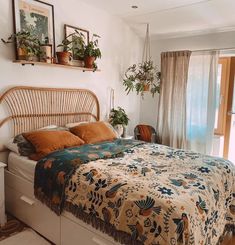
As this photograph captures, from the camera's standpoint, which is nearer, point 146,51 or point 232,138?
point 232,138

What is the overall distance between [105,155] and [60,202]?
0.63m

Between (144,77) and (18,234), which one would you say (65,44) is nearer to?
(144,77)

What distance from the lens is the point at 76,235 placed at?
196cm

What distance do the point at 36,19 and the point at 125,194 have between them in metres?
2.28

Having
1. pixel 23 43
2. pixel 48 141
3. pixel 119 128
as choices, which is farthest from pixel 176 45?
pixel 48 141

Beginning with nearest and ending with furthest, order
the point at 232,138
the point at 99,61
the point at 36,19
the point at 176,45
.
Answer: the point at 36,19
the point at 99,61
the point at 176,45
the point at 232,138

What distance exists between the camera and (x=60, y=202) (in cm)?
201

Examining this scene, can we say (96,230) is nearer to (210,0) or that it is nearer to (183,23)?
(210,0)

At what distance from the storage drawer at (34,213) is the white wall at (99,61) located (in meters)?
1.15

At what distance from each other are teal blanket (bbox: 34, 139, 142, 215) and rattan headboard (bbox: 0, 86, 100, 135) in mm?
737

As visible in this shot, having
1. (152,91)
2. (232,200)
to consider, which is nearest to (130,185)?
(232,200)

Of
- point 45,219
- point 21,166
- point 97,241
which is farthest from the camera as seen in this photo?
point 21,166

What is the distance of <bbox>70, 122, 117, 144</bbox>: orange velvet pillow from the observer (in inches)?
116

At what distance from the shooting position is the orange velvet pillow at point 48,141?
2408 millimetres
